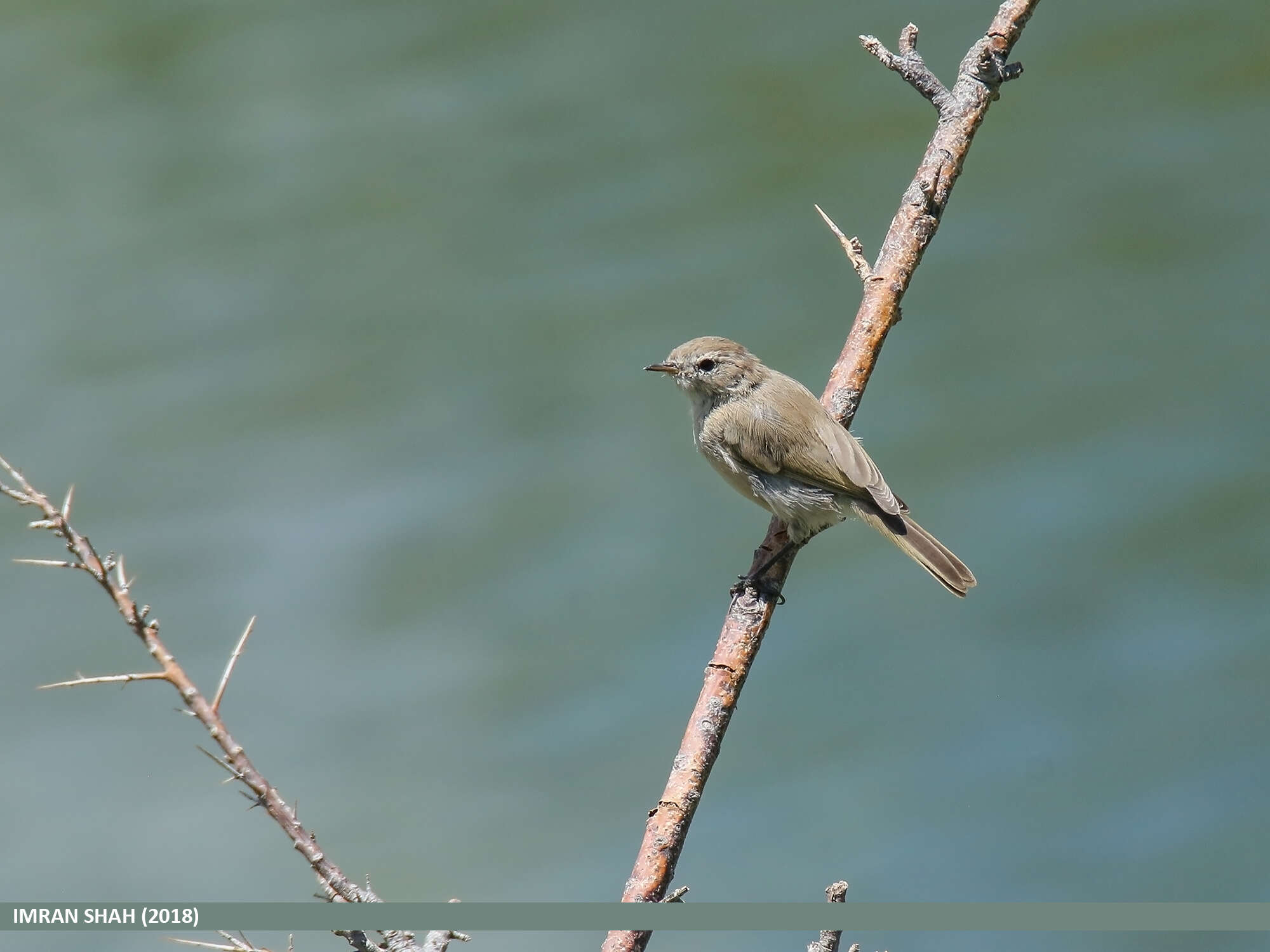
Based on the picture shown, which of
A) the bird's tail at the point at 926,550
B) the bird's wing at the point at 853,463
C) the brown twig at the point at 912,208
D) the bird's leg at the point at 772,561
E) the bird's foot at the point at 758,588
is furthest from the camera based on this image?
the bird's tail at the point at 926,550

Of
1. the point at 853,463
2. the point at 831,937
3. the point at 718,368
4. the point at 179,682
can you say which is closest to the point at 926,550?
the point at 853,463

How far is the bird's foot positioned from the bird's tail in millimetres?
1089

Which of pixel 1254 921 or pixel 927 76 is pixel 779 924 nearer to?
pixel 1254 921

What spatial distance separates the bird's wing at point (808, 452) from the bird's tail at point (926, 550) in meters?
0.05

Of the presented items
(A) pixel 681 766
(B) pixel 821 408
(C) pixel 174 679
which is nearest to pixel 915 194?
(B) pixel 821 408

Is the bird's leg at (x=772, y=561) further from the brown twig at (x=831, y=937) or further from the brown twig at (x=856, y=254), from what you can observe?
the brown twig at (x=831, y=937)

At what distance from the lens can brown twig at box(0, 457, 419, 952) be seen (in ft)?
6.40

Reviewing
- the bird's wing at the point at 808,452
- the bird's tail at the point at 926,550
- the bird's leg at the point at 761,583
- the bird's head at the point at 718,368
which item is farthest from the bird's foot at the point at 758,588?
the bird's head at the point at 718,368

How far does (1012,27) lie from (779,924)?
9.04 ft

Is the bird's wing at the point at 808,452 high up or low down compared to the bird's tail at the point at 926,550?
up

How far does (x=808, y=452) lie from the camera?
4188 mm

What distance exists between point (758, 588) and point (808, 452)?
1030mm

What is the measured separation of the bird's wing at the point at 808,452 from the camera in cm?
416

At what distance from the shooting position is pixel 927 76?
371 cm
